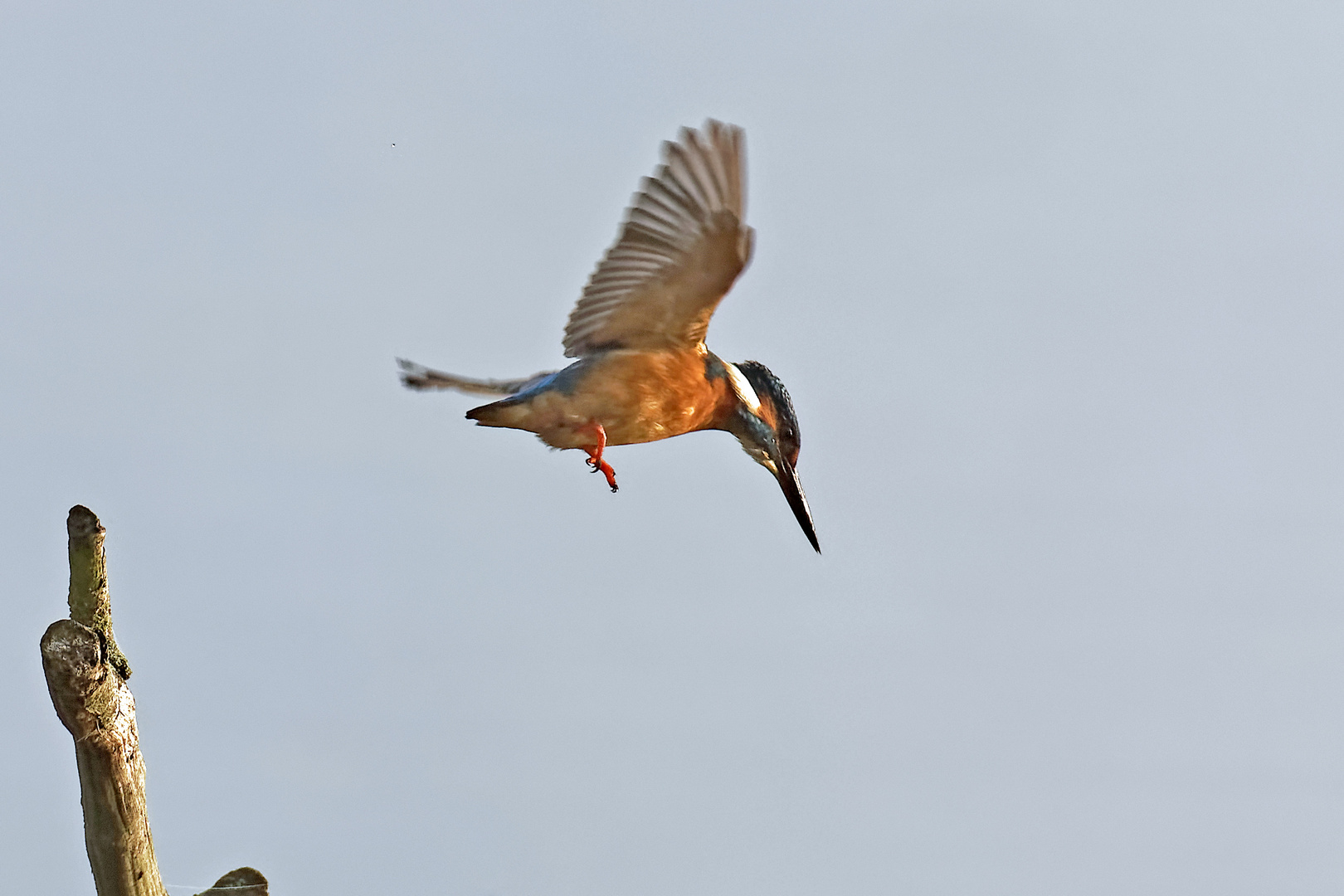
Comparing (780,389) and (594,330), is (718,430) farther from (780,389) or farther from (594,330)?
(594,330)

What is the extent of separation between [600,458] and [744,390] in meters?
0.82

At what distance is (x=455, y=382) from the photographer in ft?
16.1

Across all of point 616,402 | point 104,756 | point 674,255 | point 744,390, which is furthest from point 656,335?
point 104,756

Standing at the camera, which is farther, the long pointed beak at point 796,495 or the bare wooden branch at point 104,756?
the long pointed beak at point 796,495

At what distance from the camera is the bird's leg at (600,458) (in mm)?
4465

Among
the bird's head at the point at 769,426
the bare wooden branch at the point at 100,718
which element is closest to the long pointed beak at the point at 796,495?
the bird's head at the point at 769,426

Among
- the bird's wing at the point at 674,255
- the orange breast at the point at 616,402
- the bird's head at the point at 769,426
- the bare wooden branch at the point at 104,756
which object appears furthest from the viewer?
the bird's head at the point at 769,426

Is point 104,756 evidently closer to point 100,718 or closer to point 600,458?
point 100,718

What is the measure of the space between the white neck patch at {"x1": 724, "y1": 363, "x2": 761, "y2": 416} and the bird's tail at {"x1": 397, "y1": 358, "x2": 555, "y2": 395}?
709 millimetres

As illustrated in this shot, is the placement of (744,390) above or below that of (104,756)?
above

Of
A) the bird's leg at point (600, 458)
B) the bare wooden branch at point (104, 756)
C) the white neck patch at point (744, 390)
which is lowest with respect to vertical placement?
the bare wooden branch at point (104, 756)

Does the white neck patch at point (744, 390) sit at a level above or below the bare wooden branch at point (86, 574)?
above

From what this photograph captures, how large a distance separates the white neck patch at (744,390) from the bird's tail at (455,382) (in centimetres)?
71

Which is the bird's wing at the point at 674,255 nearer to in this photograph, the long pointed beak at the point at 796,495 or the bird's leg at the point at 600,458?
the bird's leg at the point at 600,458
